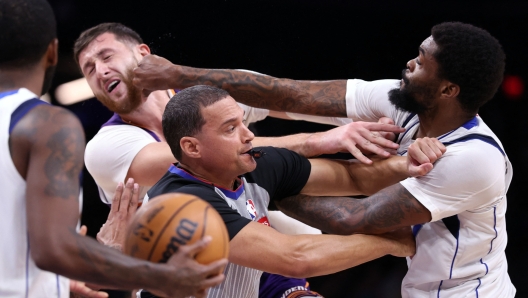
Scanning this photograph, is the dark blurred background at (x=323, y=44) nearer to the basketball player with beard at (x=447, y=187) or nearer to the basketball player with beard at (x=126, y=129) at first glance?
the basketball player with beard at (x=126, y=129)

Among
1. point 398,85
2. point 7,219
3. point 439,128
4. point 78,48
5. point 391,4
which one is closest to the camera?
point 7,219

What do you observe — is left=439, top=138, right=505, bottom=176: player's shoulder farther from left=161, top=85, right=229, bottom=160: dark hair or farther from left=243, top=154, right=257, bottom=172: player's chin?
left=161, top=85, right=229, bottom=160: dark hair

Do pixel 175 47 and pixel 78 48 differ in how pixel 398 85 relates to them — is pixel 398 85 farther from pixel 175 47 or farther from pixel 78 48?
pixel 175 47

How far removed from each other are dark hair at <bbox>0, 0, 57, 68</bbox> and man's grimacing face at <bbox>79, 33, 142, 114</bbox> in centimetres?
190

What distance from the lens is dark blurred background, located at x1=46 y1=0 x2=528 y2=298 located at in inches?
230

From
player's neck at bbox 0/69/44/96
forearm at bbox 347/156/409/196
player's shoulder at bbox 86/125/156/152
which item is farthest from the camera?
player's shoulder at bbox 86/125/156/152

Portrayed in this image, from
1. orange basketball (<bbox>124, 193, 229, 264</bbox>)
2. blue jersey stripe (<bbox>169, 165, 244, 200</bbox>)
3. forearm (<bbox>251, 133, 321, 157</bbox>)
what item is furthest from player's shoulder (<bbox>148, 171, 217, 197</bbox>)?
forearm (<bbox>251, 133, 321, 157</bbox>)

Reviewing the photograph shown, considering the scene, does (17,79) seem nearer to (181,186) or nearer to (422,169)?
(181,186)

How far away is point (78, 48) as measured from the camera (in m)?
4.27

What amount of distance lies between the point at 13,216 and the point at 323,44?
4.45 metres

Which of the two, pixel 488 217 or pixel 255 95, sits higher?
pixel 255 95

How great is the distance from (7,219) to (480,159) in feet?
6.56

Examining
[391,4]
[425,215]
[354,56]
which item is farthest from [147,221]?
[391,4]

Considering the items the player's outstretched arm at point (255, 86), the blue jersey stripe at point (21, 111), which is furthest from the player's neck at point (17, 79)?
the player's outstretched arm at point (255, 86)
